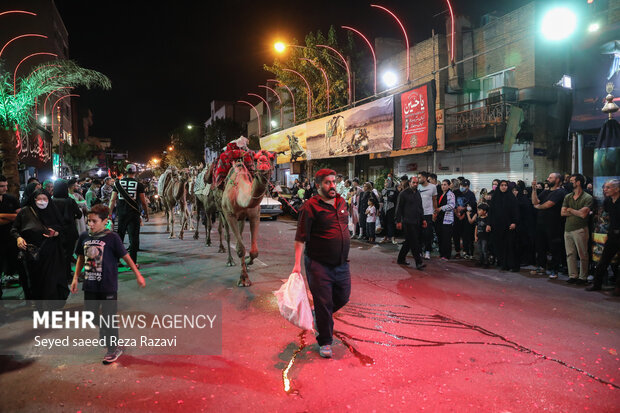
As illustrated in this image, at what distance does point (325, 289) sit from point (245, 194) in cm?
389

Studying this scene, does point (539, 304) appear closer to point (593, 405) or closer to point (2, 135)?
point (593, 405)

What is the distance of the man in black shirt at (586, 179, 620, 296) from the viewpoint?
7398 mm

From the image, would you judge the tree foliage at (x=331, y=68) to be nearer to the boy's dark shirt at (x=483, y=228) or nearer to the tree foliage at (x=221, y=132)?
the boy's dark shirt at (x=483, y=228)

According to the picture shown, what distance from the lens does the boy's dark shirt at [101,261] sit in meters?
4.43

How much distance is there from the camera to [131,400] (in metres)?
3.73

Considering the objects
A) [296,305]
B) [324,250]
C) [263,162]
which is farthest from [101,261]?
[263,162]

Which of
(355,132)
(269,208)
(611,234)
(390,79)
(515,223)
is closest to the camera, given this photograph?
(611,234)

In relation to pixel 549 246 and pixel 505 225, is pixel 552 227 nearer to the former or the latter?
pixel 549 246

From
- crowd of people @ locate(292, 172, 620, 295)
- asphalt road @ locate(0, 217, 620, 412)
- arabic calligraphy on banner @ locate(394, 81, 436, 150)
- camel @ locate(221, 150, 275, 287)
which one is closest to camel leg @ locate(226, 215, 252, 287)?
camel @ locate(221, 150, 275, 287)

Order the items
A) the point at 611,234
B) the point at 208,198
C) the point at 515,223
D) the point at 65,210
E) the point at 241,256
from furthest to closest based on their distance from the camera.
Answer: the point at 208,198 → the point at 515,223 → the point at 241,256 → the point at 611,234 → the point at 65,210

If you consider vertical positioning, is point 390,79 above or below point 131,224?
above

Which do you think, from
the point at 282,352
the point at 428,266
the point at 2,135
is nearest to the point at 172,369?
the point at 282,352

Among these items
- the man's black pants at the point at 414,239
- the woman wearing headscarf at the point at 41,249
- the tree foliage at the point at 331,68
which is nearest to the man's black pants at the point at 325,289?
the woman wearing headscarf at the point at 41,249

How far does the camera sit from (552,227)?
8.95 meters
